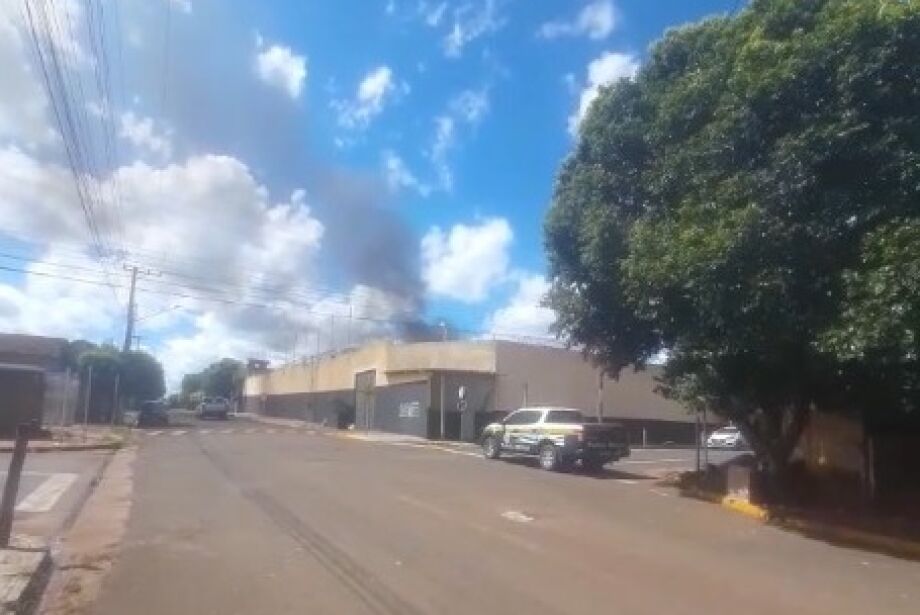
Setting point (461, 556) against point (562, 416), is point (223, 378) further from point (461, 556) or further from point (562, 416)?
point (461, 556)

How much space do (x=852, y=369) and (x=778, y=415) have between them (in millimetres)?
4374

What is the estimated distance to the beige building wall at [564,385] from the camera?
147 ft

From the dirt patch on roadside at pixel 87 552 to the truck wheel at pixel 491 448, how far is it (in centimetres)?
1389

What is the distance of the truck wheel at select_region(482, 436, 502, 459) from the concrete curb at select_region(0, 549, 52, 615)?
20.3 m

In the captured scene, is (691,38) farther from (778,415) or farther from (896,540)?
(896,540)

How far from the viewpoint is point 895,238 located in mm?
11859

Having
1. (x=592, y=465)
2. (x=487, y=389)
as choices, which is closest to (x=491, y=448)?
(x=592, y=465)

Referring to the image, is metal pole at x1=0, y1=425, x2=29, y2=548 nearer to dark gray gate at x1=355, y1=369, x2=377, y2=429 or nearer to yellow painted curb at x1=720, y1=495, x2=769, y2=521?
yellow painted curb at x1=720, y1=495, x2=769, y2=521

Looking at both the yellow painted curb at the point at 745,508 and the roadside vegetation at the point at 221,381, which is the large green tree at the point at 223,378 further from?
the yellow painted curb at the point at 745,508

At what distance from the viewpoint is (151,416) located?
5400cm

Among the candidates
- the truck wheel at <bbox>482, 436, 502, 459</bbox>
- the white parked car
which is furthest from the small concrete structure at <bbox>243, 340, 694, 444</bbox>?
the truck wheel at <bbox>482, 436, 502, 459</bbox>

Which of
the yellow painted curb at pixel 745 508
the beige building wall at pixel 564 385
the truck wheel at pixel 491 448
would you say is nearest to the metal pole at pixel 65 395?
the truck wheel at pixel 491 448

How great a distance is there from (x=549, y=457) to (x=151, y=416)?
35726 millimetres

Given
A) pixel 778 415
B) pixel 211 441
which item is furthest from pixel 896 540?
pixel 211 441
